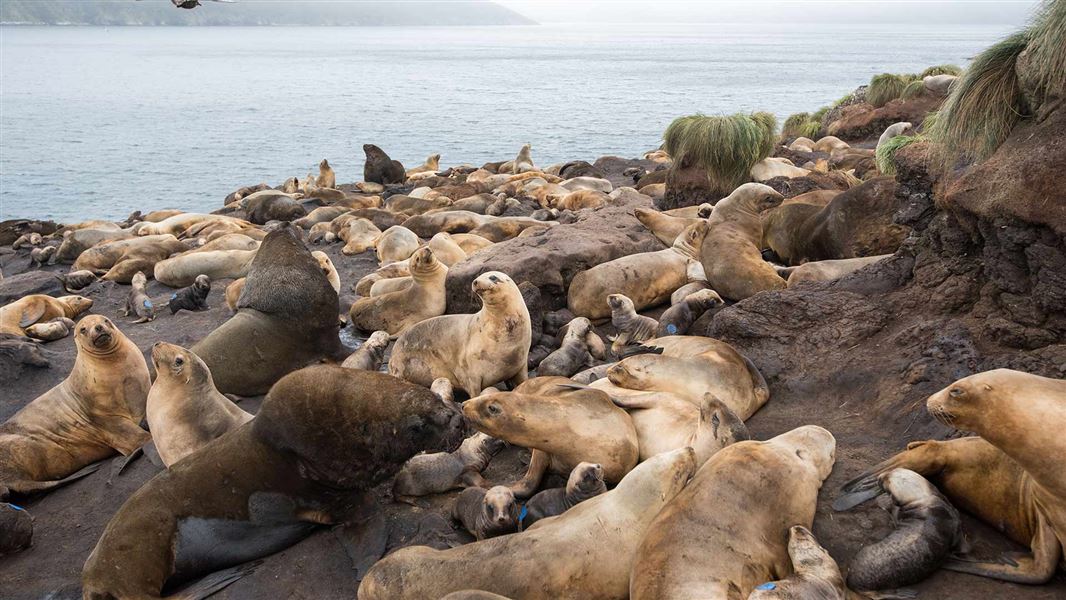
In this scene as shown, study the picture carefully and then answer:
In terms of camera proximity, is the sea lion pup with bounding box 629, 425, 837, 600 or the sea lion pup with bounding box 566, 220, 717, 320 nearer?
the sea lion pup with bounding box 629, 425, 837, 600

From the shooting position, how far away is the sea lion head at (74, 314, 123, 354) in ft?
20.5

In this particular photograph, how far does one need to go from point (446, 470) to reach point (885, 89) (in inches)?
744

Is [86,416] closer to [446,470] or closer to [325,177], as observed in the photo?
[446,470]

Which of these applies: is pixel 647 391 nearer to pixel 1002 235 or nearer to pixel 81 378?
pixel 1002 235

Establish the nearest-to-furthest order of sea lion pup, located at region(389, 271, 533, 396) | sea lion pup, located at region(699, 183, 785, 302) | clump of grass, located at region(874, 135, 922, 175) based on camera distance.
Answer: sea lion pup, located at region(389, 271, 533, 396)
sea lion pup, located at region(699, 183, 785, 302)
clump of grass, located at region(874, 135, 922, 175)

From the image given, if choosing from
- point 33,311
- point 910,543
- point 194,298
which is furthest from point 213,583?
point 33,311

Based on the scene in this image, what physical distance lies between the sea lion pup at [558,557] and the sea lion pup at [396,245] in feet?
23.1

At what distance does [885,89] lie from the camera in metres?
20.2

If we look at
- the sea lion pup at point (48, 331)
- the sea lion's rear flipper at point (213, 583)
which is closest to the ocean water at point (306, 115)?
the sea lion's rear flipper at point (213, 583)

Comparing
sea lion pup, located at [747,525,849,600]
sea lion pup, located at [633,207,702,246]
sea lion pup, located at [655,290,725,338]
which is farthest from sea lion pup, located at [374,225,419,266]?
sea lion pup, located at [747,525,849,600]

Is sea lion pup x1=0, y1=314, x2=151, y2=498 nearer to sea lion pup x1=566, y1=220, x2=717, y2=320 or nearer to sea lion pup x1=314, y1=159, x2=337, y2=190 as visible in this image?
sea lion pup x1=566, y1=220, x2=717, y2=320

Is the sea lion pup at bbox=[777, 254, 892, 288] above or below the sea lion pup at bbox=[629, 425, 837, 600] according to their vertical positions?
above

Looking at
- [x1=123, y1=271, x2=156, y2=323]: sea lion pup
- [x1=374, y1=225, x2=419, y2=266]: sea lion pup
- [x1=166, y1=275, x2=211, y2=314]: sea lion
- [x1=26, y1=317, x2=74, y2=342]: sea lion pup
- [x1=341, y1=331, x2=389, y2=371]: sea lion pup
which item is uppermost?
[x1=341, y1=331, x2=389, y2=371]: sea lion pup

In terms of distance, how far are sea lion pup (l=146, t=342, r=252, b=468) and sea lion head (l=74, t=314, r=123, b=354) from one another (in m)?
0.98
